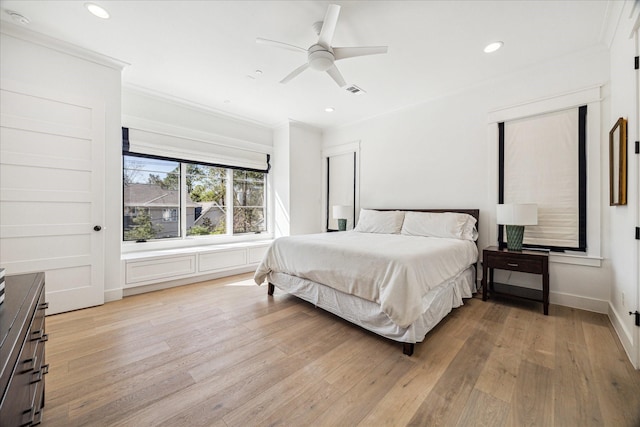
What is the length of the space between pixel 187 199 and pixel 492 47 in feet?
14.7

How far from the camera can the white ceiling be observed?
2193mm

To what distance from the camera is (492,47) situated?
2.68 m

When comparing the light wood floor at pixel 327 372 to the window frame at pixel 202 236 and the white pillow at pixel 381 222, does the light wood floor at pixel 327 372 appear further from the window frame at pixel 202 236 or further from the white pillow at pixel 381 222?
the white pillow at pixel 381 222

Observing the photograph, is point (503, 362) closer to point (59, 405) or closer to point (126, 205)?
point (59, 405)

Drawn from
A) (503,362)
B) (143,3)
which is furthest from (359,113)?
(503,362)

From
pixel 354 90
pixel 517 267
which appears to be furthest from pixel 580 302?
pixel 354 90

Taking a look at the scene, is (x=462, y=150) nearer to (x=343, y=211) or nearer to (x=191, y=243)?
(x=343, y=211)

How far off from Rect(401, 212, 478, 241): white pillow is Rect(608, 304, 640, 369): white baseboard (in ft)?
4.36

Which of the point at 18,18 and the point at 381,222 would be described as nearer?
the point at 18,18

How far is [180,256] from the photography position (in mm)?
3711

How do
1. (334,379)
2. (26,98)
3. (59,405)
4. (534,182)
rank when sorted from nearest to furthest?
(59,405), (334,379), (26,98), (534,182)

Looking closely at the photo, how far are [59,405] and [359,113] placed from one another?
4717 millimetres

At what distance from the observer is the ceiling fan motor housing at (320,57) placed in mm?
2279

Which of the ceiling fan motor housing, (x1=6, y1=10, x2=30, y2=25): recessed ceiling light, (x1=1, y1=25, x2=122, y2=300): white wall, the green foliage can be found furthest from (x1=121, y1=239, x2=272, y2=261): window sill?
the ceiling fan motor housing
